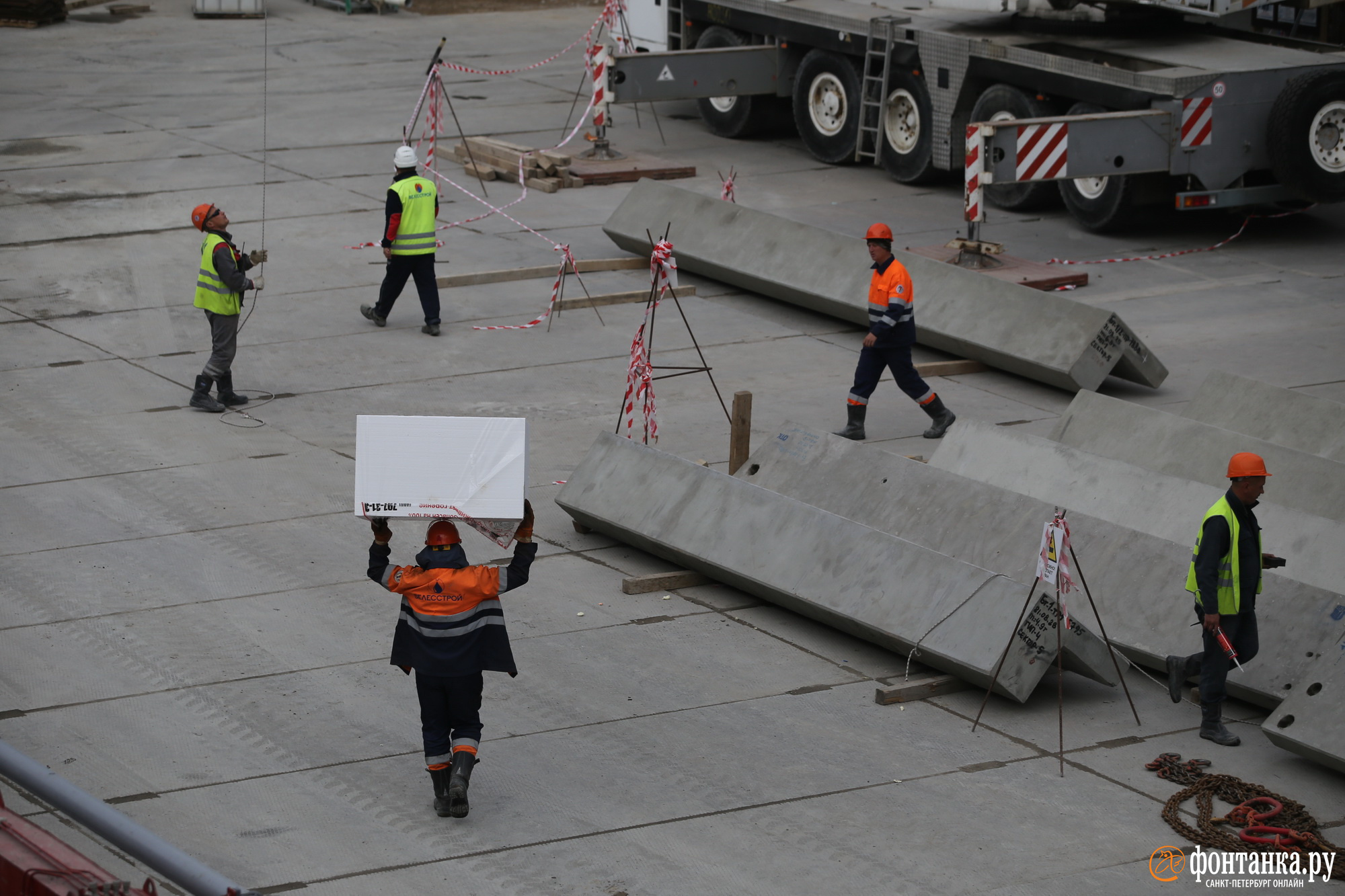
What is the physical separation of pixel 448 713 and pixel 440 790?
346mm

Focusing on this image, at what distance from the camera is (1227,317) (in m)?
15.8

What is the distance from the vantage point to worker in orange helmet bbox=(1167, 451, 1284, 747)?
314 inches

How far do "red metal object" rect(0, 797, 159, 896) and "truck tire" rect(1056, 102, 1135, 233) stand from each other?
1433 centimetres

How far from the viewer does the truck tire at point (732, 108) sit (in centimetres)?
2378

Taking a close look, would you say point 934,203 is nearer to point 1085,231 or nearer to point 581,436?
point 1085,231

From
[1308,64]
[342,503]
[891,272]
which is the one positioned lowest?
[342,503]

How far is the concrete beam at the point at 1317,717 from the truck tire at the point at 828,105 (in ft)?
47.7

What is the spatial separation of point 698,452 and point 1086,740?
4707 millimetres

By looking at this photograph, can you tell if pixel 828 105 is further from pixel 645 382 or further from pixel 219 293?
pixel 645 382

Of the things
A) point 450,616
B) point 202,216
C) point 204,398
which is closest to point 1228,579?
point 450,616

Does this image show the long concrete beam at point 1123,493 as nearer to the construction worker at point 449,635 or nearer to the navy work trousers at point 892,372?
the navy work trousers at point 892,372

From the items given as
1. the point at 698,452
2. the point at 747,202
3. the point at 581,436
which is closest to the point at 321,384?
the point at 581,436

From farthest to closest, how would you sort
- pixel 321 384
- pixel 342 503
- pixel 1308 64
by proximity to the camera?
pixel 1308 64 → pixel 321 384 → pixel 342 503

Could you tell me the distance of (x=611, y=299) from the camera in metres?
16.4
